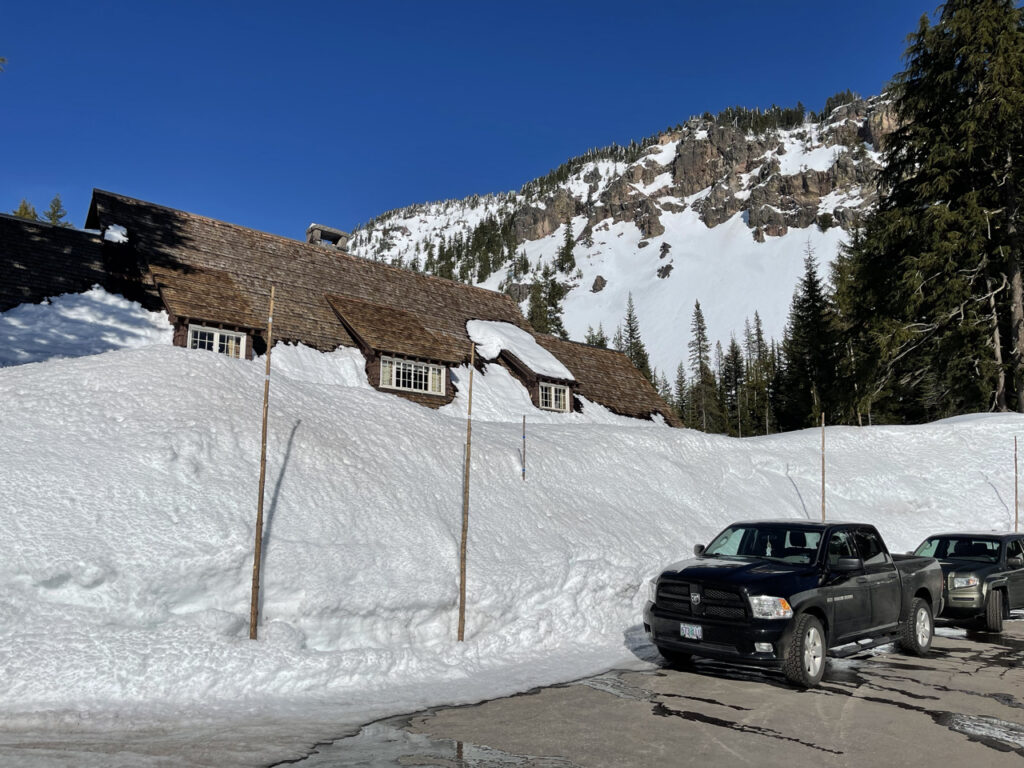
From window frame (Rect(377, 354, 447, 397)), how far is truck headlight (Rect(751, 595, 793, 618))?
1646cm

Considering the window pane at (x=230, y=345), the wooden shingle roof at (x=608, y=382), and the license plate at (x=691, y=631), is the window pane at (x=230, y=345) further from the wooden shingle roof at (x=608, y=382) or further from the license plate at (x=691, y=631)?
the license plate at (x=691, y=631)

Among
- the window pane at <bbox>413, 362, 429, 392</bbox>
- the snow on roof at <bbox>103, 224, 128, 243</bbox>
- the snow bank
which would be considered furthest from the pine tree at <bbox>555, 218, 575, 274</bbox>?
the snow bank

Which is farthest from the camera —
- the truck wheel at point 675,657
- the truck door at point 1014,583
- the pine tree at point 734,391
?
the pine tree at point 734,391

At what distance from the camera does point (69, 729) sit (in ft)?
20.1

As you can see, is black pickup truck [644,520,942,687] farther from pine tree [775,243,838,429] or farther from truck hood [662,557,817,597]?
pine tree [775,243,838,429]

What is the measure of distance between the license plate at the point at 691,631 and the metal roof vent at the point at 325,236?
25.9 m

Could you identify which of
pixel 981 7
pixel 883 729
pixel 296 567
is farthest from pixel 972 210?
pixel 296 567

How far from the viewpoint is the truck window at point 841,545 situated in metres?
9.02

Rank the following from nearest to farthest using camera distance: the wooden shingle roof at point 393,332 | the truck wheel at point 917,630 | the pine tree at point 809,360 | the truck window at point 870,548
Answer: the truck window at point 870,548 < the truck wheel at point 917,630 < the wooden shingle roof at point 393,332 < the pine tree at point 809,360

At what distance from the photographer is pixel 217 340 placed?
20094 mm

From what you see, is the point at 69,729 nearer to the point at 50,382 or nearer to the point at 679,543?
the point at 50,382

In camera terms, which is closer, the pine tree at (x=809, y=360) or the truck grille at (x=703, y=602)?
the truck grille at (x=703, y=602)

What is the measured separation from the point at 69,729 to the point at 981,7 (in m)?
38.5

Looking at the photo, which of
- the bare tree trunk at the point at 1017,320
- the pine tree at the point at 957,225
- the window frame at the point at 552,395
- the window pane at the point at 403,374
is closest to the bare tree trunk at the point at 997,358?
the pine tree at the point at 957,225
